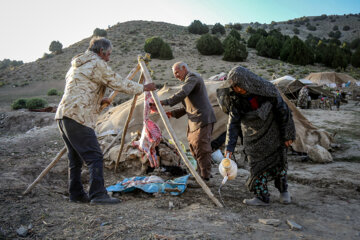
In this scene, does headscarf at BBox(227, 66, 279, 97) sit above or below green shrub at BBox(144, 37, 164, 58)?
below

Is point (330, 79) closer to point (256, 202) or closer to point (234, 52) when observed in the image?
point (234, 52)

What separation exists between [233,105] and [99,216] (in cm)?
166

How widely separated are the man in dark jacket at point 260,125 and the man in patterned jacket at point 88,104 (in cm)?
114

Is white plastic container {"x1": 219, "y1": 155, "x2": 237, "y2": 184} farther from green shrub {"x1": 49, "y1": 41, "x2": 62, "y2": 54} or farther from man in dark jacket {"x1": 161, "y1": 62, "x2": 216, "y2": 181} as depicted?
green shrub {"x1": 49, "y1": 41, "x2": 62, "y2": 54}

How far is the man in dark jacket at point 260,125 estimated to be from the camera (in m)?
2.51

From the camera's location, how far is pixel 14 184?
10.2 ft

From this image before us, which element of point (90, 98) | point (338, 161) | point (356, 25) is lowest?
point (338, 161)

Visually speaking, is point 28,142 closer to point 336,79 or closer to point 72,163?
point 72,163

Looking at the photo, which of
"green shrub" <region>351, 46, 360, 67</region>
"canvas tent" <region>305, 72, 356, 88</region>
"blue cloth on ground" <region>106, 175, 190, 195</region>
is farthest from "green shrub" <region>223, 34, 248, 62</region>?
"blue cloth on ground" <region>106, 175, 190, 195</region>

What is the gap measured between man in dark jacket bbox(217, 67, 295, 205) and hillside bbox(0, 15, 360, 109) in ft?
55.9

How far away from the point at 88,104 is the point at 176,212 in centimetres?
137

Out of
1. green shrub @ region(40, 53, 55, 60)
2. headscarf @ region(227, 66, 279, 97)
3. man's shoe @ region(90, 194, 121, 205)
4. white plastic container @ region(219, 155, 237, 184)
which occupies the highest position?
green shrub @ region(40, 53, 55, 60)

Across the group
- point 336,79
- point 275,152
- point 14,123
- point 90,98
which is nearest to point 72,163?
point 90,98

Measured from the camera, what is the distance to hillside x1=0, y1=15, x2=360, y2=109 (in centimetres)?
2507
